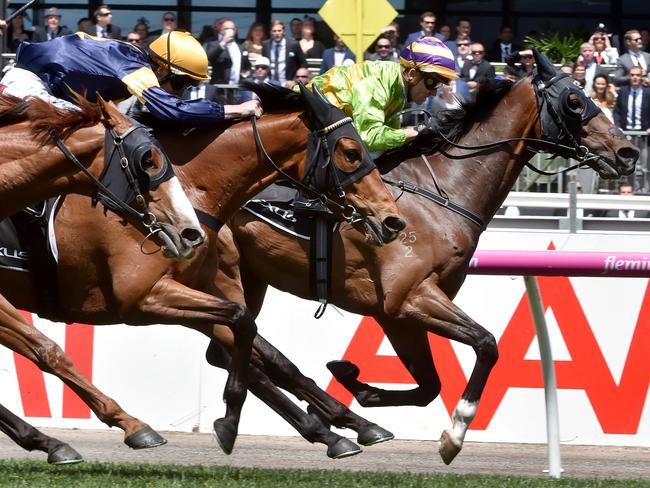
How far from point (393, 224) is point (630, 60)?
6.05 meters

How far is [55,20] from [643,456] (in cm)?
685

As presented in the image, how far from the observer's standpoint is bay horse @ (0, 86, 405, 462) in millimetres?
5469

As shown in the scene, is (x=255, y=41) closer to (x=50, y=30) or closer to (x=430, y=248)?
(x=50, y=30)

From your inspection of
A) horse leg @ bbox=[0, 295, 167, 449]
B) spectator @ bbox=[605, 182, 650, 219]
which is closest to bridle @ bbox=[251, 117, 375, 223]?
horse leg @ bbox=[0, 295, 167, 449]

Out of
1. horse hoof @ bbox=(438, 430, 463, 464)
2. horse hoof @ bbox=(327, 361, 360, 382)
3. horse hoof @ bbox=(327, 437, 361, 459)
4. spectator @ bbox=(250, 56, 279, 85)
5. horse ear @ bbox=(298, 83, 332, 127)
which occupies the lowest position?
horse hoof @ bbox=(438, 430, 463, 464)

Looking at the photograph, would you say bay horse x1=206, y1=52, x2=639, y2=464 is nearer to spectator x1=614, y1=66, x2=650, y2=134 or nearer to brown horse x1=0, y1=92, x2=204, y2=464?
brown horse x1=0, y1=92, x2=204, y2=464

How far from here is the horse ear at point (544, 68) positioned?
661cm

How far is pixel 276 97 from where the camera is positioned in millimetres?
5871

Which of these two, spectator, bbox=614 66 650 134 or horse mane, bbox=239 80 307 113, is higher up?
horse mane, bbox=239 80 307 113

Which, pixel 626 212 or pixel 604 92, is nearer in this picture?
pixel 626 212

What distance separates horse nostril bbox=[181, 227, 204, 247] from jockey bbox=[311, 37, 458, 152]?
4.83 feet

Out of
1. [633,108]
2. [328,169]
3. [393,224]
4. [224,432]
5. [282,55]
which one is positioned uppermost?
[328,169]

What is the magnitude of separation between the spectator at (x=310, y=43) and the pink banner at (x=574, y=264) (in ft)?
18.5

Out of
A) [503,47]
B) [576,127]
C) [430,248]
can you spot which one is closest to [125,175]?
[430,248]
